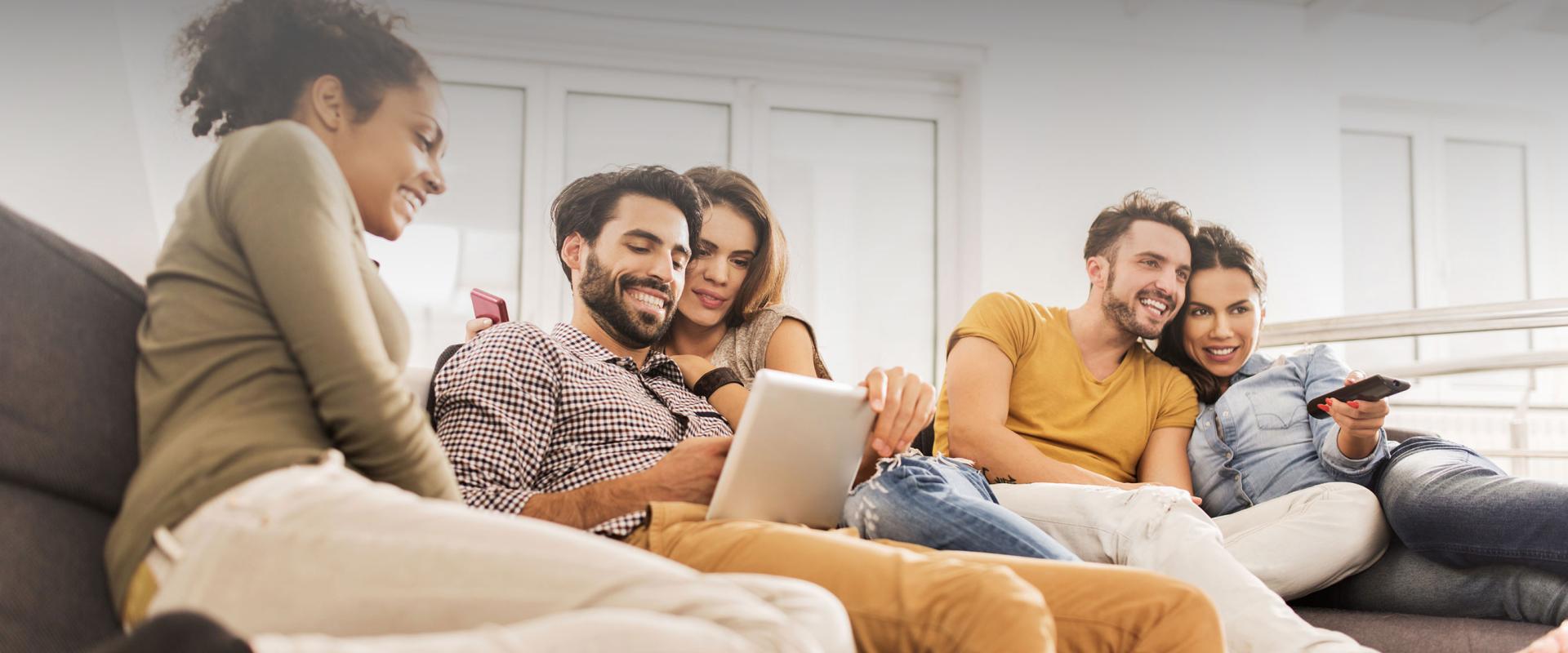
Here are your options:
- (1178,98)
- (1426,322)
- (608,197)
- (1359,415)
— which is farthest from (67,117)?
(1178,98)

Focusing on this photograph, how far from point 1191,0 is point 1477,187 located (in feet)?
6.14

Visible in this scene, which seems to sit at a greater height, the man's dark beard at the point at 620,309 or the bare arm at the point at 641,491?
the man's dark beard at the point at 620,309

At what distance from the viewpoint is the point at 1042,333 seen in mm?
2352

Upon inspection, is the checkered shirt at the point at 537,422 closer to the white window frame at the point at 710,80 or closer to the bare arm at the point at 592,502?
the bare arm at the point at 592,502

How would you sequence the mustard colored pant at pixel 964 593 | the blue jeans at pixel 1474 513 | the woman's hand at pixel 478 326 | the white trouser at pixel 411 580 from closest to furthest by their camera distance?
1. the white trouser at pixel 411 580
2. the mustard colored pant at pixel 964 593
3. the blue jeans at pixel 1474 513
4. the woman's hand at pixel 478 326

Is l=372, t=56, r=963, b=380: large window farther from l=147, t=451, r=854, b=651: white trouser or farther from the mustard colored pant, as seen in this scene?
l=147, t=451, r=854, b=651: white trouser

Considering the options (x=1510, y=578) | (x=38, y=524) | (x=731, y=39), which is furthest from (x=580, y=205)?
(x=731, y=39)

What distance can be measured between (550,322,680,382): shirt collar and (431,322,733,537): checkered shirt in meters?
0.03

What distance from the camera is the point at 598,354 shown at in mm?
1779

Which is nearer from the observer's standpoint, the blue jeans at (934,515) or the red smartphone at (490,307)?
the blue jeans at (934,515)

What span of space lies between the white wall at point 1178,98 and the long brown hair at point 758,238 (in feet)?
8.60

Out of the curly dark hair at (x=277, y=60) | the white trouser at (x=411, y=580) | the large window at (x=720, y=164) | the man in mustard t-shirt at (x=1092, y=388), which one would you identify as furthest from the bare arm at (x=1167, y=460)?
the large window at (x=720, y=164)

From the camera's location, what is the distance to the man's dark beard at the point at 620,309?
6.18ft

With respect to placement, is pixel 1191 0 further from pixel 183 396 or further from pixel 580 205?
pixel 183 396
